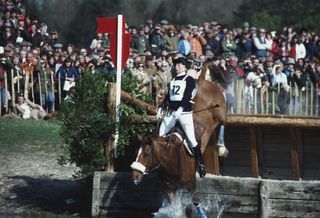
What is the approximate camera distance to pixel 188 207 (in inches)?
483

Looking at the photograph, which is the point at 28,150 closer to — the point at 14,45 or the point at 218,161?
the point at 218,161

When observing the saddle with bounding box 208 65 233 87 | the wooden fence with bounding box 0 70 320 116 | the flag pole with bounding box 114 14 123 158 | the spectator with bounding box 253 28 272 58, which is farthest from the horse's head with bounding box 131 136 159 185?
the spectator with bounding box 253 28 272 58

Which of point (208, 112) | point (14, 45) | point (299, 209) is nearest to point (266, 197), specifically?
point (299, 209)

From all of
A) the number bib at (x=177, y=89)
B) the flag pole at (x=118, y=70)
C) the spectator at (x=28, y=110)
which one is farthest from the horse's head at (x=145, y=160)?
the spectator at (x=28, y=110)

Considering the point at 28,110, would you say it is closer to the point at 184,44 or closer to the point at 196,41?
the point at 184,44

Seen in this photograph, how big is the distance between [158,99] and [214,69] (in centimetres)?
131

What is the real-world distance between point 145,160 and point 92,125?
1769 mm

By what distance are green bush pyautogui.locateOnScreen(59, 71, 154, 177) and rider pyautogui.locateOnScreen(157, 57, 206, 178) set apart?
0.77 m

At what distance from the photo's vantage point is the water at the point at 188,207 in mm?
12258

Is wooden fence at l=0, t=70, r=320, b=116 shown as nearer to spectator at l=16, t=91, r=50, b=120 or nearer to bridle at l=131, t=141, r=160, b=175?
spectator at l=16, t=91, r=50, b=120

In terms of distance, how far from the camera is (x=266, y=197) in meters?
12.2

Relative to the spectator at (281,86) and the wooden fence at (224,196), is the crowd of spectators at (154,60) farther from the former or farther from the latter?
the wooden fence at (224,196)

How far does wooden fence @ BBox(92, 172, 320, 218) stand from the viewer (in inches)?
479

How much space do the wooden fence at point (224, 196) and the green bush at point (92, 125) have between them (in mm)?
441
